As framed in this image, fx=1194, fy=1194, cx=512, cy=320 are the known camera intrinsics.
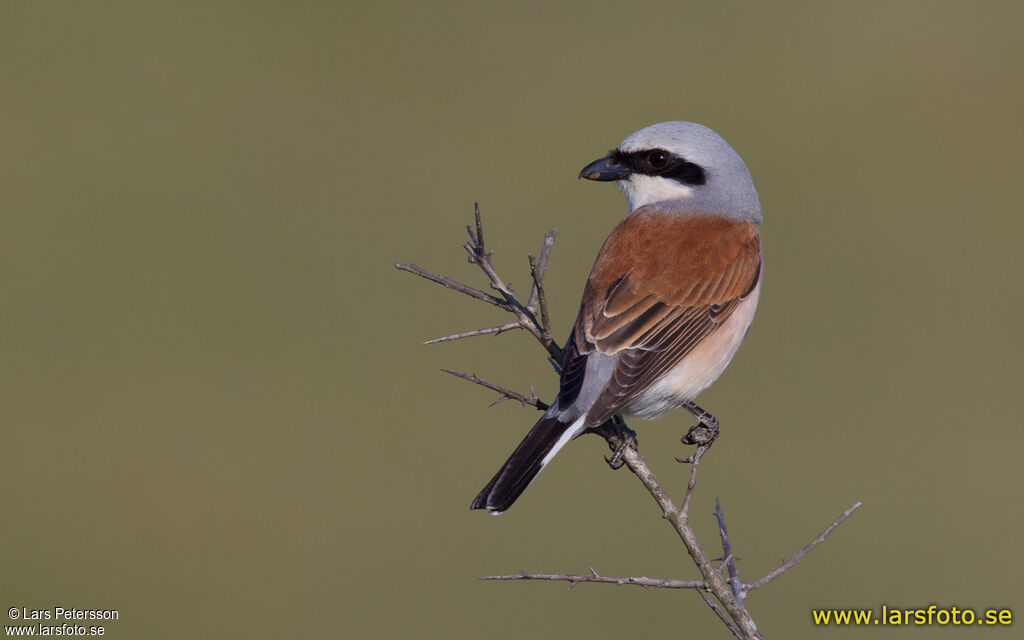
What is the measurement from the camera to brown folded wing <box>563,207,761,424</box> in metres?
4.25

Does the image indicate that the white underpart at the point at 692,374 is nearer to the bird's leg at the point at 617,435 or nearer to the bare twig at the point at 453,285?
the bird's leg at the point at 617,435

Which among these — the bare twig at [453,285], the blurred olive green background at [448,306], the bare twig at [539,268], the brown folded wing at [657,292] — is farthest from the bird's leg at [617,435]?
the blurred olive green background at [448,306]

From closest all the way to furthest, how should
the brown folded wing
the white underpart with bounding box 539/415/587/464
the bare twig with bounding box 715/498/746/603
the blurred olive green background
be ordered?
the bare twig with bounding box 715/498/746/603 < the white underpart with bounding box 539/415/587/464 < the brown folded wing < the blurred olive green background

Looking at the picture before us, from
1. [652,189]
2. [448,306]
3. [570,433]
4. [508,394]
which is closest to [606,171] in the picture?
[652,189]

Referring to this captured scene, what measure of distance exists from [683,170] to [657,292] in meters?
0.71

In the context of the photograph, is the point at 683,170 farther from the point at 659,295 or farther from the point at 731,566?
the point at 731,566

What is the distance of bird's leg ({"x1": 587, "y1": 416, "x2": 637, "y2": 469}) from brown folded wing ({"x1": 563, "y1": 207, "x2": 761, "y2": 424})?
11 cm

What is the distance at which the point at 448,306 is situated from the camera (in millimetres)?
10047

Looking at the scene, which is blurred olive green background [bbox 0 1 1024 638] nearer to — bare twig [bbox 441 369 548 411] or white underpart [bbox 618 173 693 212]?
white underpart [bbox 618 173 693 212]

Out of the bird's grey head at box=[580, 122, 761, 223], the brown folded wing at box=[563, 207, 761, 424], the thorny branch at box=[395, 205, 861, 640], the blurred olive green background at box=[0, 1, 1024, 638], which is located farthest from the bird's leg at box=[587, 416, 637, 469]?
the blurred olive green background at box=[0, 1, 1024, 638]

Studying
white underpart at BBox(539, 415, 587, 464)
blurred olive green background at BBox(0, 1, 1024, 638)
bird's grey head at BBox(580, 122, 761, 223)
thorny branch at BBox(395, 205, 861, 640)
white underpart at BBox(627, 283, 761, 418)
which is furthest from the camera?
blurred olive green background at BBox(0, 1, 1024, 638)

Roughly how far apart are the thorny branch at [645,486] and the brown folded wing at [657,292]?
0.65 feet

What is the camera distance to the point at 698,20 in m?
15.0

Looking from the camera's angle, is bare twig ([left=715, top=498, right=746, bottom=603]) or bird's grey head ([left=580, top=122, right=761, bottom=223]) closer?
bare twig ([left=715, top=498, right=746, bottom=603])
